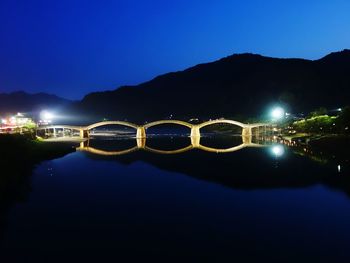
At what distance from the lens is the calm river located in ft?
64.5

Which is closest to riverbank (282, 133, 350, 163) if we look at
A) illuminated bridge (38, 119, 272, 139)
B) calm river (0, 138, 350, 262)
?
calm river (0, 138, 350, 262)

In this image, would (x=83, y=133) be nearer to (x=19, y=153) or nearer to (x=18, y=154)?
(x=19, y=153)


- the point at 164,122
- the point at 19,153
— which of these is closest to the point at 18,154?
the point at 19,153

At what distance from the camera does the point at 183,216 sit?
27.3 meters

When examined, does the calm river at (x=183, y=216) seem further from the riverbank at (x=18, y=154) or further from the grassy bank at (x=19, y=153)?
the grassy bank at (x=19, y=153)

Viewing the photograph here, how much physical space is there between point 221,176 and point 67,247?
28.9m

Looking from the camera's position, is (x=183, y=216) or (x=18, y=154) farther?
(x=18, y=154)

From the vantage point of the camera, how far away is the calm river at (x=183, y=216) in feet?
64.5

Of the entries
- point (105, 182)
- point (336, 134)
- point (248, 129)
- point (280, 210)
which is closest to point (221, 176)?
point (105, 182)

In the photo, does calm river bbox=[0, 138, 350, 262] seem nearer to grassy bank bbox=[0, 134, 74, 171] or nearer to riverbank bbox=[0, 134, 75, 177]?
Answer: riverbank bbox=[0, 134, 75, 177]

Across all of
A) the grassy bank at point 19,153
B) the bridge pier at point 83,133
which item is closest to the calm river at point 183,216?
the grassy bank at point 19,153

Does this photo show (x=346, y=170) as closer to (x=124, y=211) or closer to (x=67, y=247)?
(x=124, y=211)

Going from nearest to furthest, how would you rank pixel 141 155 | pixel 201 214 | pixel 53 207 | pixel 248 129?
pixel 201 214
pixel 53 207
pixel 141 155
pixel 248 129

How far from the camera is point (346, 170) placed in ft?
150
